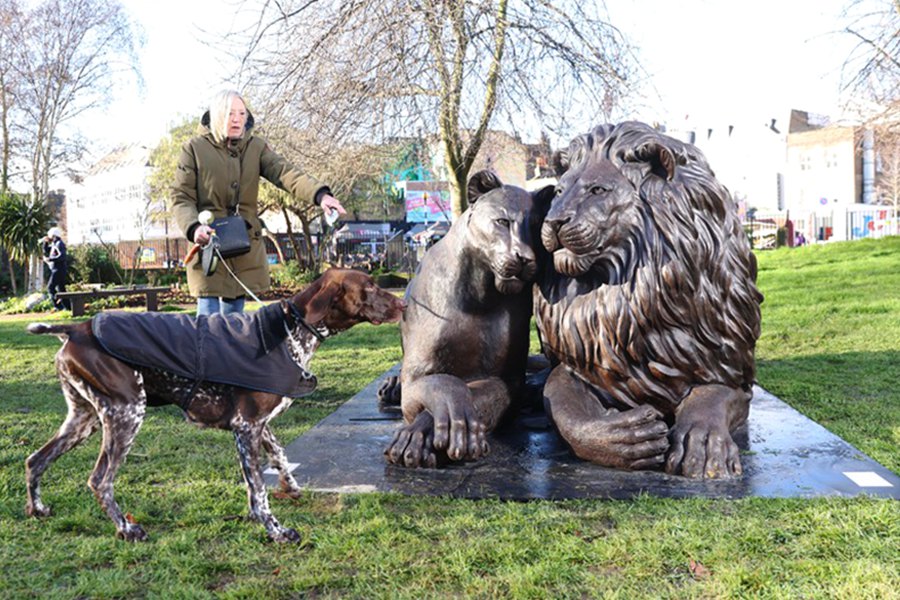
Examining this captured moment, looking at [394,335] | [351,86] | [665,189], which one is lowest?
[394,335]

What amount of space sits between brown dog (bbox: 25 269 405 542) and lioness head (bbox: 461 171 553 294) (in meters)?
0.65

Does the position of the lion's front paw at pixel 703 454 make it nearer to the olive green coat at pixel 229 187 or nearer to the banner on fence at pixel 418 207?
the olive green coat at pixel 229 187

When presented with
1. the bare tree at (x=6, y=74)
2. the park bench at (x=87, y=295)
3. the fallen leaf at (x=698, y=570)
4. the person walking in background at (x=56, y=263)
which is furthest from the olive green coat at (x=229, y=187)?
the bare tree at (x=6, y=74)

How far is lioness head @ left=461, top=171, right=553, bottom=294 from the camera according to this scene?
3.74m

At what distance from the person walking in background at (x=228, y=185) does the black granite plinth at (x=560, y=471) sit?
95 centimetres

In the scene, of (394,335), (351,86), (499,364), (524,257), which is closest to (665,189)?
(524,257)

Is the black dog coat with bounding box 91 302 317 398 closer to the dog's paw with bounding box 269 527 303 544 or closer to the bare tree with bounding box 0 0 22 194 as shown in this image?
the dog's paw with bounding box 269 527 303 544

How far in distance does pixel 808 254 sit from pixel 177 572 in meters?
18.7

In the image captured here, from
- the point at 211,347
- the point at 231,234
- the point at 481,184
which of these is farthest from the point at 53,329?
the point at 481,184

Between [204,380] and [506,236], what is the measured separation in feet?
4.94

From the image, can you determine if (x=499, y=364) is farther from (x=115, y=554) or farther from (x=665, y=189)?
(x=115, y=554)

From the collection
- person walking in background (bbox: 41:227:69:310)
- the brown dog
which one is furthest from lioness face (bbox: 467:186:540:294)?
person walking in background (bbox: 41:227:69:310)

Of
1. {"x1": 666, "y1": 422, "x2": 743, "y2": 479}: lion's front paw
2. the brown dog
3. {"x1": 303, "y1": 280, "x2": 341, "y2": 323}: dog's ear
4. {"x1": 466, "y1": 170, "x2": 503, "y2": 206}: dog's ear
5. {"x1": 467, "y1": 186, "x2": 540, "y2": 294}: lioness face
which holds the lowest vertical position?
{"x1": 666, "y1": 422, "x2": 743, "y2": 479}: lion's front paw

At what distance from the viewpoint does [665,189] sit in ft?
12.2
